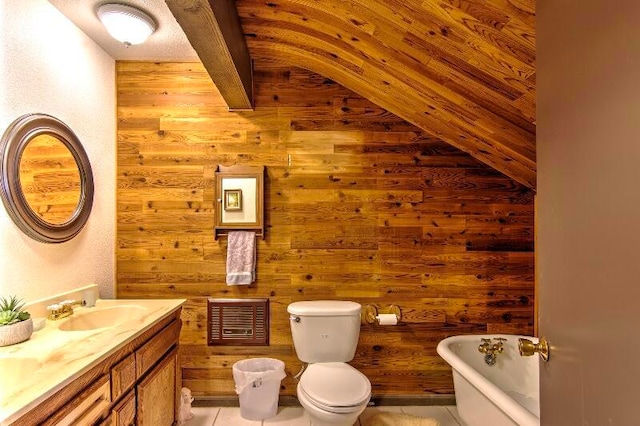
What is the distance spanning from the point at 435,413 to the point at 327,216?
159 cm

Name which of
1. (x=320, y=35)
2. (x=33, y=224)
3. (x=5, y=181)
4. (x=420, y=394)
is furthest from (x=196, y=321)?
(x=320, y=35)

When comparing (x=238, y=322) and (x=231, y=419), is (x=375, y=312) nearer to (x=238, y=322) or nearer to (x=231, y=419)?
(x=238, y=322)

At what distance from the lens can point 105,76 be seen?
2523 mm

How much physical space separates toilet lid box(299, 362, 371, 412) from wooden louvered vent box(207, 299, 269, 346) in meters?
0.53

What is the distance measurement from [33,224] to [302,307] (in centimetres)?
154

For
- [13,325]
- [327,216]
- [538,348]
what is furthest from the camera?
[327,216]

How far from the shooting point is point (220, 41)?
166 centimetres

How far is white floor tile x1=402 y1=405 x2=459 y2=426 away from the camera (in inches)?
95.8

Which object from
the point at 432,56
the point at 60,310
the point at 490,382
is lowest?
the point at 490,382

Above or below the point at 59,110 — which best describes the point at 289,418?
below

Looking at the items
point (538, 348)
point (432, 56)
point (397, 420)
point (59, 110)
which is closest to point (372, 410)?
point (397, 420)

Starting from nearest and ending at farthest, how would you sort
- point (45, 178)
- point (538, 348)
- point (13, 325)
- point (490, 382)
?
1. point (538, 348)
2. point (13, 325)
3. point (490, 382)
4. point (45, 178)

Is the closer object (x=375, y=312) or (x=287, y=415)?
(x=287, y=415)

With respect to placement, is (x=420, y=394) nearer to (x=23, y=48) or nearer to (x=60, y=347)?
(x=60, y=347)
